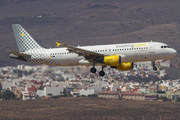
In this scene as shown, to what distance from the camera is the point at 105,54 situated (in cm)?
6141

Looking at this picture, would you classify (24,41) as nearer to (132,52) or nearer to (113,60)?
(113,60)

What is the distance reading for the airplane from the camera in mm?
60219

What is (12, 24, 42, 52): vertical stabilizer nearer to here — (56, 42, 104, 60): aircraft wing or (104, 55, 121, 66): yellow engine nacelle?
(56, 42, 104, 60): aircraft wing

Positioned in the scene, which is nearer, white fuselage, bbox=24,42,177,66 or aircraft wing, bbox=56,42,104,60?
aircraft wing, bbox=56,42,104,60

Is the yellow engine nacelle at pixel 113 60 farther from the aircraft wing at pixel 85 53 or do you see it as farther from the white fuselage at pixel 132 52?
the aircraft wing at pixel 85 53

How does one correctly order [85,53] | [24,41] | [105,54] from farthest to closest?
1. [24,41]
2. [105,54]
3. [85,53]

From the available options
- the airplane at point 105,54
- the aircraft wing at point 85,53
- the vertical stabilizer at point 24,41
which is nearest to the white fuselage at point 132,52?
the airplane at point 105,54

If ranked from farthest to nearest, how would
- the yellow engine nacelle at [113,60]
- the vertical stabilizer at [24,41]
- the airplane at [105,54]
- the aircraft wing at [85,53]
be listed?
the vertical stabilizer at [24,41] < the airplane at [105,54] < the aircraft wing at [85,53] < the yellow engine nacelle at [113,60]

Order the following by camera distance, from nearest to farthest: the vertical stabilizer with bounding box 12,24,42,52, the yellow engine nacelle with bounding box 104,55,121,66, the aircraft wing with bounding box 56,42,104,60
A: the yellow engine nacelle with bounding box 104,55,121,66
the aircraft wing with bounding box 56,42,104,60
the vertical stabilizer with bounding box 12,24,42,52

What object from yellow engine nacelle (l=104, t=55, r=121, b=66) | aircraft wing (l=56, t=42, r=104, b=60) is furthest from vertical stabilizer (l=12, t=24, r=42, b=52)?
yellow engine nacelle (l=104, t=55, r=121, b=66)

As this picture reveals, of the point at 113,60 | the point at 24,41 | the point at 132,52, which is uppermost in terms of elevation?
the point at 24,41

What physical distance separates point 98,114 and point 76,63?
139182 mm

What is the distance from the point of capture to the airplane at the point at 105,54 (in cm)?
6022

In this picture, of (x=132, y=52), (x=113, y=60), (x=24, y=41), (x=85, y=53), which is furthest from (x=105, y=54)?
(x=24, y=41)
